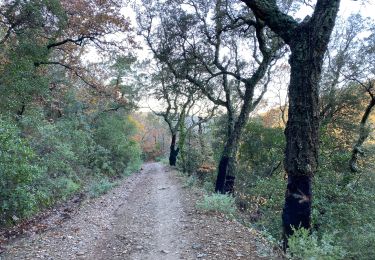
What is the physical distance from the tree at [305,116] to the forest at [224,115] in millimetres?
19

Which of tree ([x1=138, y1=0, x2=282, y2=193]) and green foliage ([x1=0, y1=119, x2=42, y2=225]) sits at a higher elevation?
tree ([x1=138, y1=0, x2=282, y2=193])

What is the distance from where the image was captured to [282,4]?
14211 millimetres

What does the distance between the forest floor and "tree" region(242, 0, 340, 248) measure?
3.28 ft

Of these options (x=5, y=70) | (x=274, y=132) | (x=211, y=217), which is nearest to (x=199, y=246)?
(x=211, y=217)

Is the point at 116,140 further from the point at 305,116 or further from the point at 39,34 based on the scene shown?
the point at 305,116

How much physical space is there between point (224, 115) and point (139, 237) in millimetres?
18579

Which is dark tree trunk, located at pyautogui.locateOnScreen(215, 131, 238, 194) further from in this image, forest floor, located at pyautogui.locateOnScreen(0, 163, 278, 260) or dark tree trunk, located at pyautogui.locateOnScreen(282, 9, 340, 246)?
dark tree trunk, located at pyautogui.locateOnScreen(282, 9, 340, 246)

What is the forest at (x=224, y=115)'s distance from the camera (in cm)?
582

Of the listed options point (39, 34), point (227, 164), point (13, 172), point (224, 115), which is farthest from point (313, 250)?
point (224, 115)

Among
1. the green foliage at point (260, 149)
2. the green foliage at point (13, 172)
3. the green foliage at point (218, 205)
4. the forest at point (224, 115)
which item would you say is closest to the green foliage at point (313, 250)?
the forest at point (224, 115)

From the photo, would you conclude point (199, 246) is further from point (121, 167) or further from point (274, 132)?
point (121, 167)

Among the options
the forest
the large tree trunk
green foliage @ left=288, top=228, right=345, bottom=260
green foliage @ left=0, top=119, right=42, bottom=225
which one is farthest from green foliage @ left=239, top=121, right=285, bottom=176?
green foliage @ left=288, top=228, right=345, bottom=260

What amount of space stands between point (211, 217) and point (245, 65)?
1080cm

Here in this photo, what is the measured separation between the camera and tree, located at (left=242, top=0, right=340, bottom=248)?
18.8 ft
